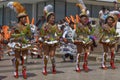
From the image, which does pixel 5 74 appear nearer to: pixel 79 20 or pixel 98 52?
pixel 79 20

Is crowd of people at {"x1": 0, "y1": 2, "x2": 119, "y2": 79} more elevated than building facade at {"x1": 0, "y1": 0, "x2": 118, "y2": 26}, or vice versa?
building facade at {"x1": 0, "y1": 0, "x2": 118, "y2": 26}

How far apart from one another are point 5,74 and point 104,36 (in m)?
3.91

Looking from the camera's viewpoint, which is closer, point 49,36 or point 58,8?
point 49,36

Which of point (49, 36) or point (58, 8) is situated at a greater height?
point (58, 8)

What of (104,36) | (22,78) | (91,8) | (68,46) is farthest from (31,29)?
(91,8)

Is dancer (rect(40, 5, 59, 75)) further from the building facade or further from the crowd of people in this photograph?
the building facade

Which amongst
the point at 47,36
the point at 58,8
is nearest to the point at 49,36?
the point at 47,36

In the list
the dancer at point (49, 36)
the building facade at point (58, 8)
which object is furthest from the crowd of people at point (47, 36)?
the building facade at point (58, 8)

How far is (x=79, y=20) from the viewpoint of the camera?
13.8 metres

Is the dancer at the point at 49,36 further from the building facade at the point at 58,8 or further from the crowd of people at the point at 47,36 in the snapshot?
the building facade at the point at 58,8

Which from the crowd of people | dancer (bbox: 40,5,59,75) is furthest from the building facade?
dancer (bbox: 40,5,59,75)

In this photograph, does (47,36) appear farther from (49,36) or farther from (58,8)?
(58,8)

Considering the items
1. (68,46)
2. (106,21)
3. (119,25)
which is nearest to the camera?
(106,21)

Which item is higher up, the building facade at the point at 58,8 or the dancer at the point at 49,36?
the building facade at the point at 58,8
